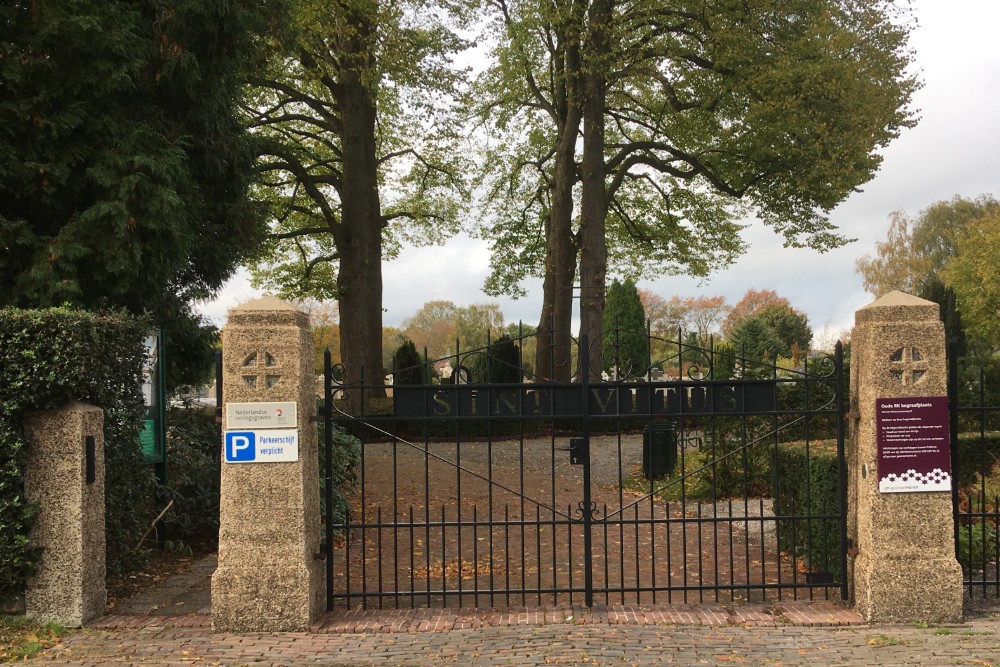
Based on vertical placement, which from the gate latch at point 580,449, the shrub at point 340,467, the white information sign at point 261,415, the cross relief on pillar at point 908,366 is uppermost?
the cross relief on pillar at point 908,366

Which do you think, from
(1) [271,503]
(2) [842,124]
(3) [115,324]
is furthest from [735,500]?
(2) [842,124]

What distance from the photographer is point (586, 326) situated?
20.9 m

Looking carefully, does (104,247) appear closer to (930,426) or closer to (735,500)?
(735,500)

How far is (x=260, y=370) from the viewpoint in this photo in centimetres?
618

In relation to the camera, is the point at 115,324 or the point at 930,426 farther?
the point at 115,324

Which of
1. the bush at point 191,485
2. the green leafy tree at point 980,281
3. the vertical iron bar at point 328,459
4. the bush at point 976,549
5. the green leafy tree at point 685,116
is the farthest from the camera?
the green leafy tree at point 980,281

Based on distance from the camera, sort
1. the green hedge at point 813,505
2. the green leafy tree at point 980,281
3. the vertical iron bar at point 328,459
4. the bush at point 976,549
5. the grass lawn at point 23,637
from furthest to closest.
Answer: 1. the green leafy tree at point 980,281
2. the bush at point 976,549
3. the green hedge at point 813,505
4. the vertical iron bar at point 328,459
5. the grass lawn at point 23,637

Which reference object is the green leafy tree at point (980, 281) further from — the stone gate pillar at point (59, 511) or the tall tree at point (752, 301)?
the stone gate pillar at point (59, 511)

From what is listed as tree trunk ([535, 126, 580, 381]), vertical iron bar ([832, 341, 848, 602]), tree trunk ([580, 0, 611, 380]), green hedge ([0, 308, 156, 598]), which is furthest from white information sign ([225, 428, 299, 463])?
tree trunk ([535, 126, 580, 381])

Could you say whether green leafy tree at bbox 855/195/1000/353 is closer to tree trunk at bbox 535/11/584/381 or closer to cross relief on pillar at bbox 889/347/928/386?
tree trunk at bbox 535/11/584/381

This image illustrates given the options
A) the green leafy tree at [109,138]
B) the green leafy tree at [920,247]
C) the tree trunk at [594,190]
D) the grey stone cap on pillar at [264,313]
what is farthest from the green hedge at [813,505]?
the green leafy tree at [920,247]

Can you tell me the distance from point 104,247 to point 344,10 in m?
11.0

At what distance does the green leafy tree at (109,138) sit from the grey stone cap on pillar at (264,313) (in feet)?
18.2

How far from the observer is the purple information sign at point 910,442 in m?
6.20
